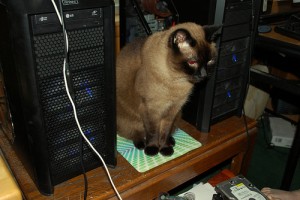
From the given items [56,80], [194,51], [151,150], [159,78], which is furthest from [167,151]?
[56,80]

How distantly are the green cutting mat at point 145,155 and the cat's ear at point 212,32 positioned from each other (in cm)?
40

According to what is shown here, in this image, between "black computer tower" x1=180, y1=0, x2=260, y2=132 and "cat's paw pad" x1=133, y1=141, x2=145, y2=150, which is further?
"cat's paw pad" x1=133, y1=141, x2=145, y2=150

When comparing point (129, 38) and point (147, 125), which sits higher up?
point (129, 38)

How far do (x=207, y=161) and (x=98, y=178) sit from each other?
0.43 metres

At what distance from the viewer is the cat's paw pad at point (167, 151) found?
3.29ft

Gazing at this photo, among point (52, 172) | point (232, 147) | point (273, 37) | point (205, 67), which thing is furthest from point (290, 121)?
point (52, 172)

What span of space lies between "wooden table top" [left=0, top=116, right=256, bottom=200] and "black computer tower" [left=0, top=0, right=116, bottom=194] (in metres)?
0.05

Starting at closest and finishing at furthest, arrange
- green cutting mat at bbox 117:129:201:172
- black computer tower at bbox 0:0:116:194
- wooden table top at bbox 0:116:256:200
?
black computer tower at bbox 0:0:116:194 → wooden table top at bbox 0:116:256:200 → green cutting mat at bbox 117:129:201:172

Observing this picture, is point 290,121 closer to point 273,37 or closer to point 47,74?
point 273,37

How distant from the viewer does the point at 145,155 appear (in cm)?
101

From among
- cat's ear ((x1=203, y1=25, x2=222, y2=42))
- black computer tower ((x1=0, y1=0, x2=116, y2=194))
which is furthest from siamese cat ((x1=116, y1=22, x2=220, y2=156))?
black computer tower ((x1=0, y1=0, x2=116, y2=194))

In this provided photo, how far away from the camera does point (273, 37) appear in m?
1.27

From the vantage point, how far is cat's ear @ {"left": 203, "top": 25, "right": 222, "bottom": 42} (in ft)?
2.82

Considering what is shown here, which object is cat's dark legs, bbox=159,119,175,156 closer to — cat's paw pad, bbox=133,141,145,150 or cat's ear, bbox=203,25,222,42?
cat's paw pad, bbox=133,141,145,150
